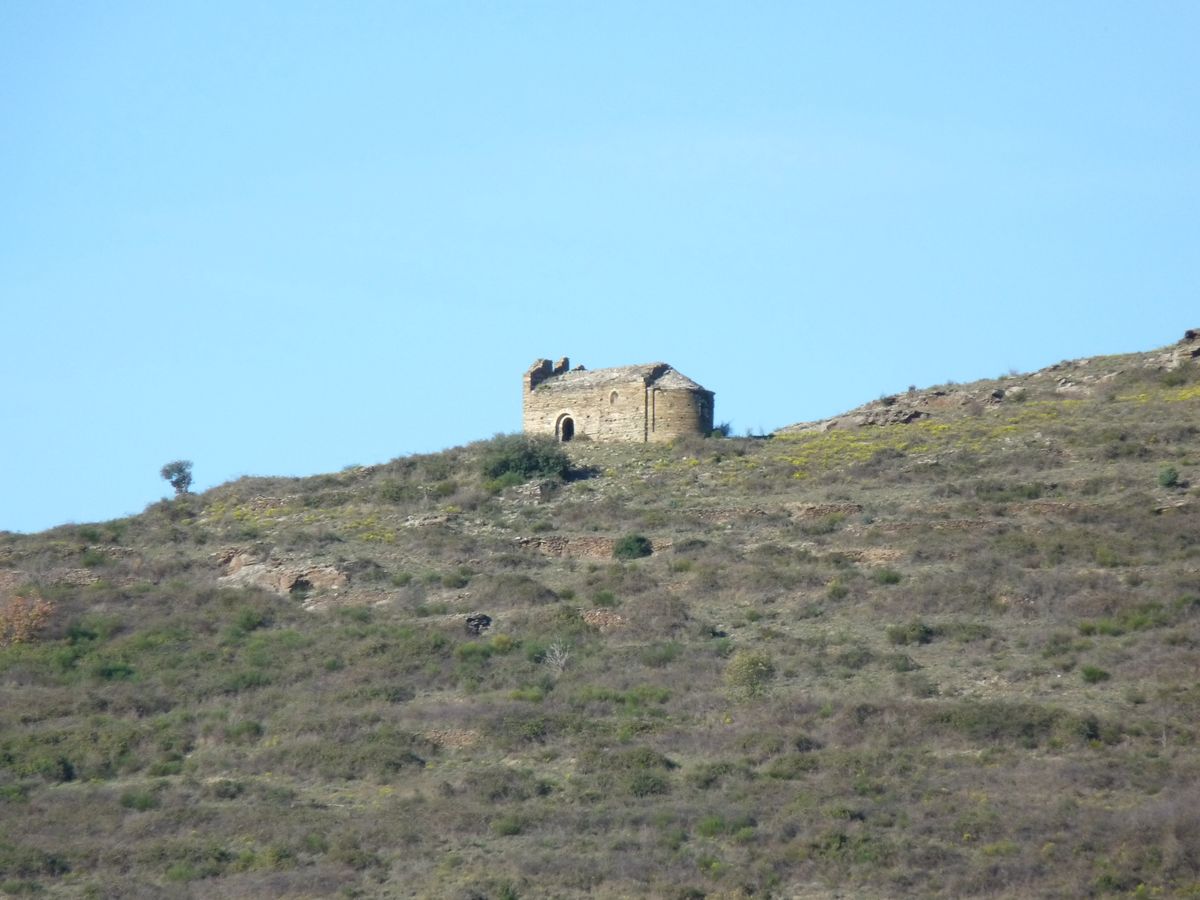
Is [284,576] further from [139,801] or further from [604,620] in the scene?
[139,801]

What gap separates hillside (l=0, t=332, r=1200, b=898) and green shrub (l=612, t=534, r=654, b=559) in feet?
1.40

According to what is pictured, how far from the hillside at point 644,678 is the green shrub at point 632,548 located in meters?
0.43

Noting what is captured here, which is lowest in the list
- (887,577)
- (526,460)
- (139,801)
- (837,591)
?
(139,801)

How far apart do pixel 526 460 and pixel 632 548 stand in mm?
8510

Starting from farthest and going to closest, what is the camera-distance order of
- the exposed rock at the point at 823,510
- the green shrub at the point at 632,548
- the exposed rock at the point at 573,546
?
the exposed rock at the point at 823,510, the exposed rock at the point at 573,546, the green shrub at the point at 632,548

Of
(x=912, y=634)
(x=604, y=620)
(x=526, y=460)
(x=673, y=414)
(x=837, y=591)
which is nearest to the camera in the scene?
(x=912, y=634)

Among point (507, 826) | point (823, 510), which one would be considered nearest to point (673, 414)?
point (823, 510)

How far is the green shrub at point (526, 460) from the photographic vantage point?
48375 mm

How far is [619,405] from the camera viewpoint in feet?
171

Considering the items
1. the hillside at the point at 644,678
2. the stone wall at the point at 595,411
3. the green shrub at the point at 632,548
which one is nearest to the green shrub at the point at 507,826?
the hillside at the point at 644,678

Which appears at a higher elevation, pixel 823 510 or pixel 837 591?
pixel 823 510

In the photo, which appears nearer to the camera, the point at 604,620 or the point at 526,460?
the point at 604,620

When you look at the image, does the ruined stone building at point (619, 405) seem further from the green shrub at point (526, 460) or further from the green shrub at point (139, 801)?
the green shrub at point (139, 801)

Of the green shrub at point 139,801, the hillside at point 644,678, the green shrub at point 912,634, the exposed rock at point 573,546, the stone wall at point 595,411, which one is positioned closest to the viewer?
the hillside at point 644,678
